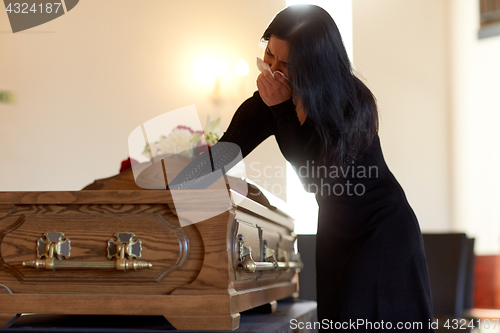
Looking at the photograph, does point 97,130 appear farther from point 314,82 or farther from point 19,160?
point 314,82

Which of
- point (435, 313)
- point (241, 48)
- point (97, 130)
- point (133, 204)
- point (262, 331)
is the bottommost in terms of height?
point (435, 313)

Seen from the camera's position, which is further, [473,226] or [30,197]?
[473,226]

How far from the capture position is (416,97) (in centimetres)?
332

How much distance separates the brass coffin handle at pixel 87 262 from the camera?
798 mm

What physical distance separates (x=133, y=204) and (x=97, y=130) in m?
2.26

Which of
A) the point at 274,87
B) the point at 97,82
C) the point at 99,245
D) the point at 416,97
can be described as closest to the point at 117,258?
the point at 99,245

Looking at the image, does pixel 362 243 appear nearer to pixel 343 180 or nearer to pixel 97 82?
pixel 343 180

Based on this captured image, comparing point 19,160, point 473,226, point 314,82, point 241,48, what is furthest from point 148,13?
point 473,226

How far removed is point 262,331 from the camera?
2.65 ft

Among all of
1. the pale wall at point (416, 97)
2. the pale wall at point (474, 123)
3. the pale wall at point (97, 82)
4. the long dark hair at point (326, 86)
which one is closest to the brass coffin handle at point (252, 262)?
the long dark hair at point (326, 86)
